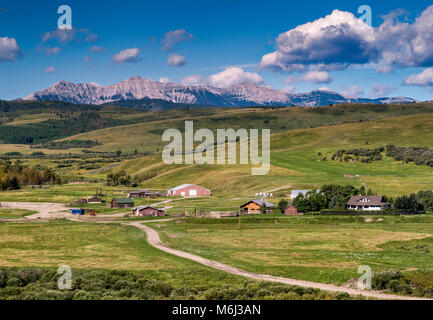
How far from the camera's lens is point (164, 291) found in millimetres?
38156

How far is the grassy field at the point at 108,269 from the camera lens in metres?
36.1

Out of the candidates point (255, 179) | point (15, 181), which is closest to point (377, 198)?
point (255, 179)

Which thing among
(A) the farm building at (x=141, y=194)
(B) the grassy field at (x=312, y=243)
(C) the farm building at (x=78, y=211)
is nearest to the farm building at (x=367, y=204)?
(B) the grassy field at (x=312, y=243)

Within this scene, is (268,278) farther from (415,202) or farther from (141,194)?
(141,194)

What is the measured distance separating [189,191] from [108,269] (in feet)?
339

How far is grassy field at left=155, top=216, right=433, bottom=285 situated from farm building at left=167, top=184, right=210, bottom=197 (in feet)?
187

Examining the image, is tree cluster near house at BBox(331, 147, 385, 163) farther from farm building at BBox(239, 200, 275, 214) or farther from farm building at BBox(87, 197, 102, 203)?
farm building at BBox(87, 197, 102, 203)

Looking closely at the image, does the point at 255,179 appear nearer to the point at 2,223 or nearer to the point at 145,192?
the point at 145,192

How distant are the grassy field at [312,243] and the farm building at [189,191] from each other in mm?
57018

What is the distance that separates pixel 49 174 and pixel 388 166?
134 meters

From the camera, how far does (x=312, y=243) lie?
70000 mm

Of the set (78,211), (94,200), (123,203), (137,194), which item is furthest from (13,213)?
(137,194)

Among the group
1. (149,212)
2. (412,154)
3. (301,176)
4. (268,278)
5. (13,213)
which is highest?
(412,154)

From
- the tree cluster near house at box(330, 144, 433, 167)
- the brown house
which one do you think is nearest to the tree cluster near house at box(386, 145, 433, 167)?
the tree cluster near house at box(330, 144, 433, 167)
